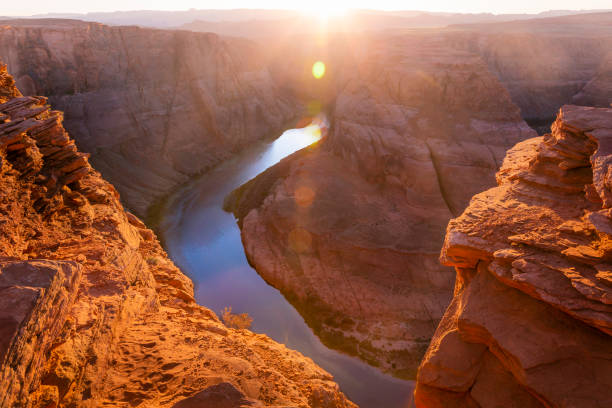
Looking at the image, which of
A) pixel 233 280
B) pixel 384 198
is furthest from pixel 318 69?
pixel 233 280

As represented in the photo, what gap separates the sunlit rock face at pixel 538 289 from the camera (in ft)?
19.2

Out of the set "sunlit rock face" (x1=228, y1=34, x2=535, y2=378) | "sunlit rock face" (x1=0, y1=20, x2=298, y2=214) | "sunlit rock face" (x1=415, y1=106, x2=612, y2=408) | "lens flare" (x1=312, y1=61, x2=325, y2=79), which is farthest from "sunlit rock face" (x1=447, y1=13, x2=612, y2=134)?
"sunlit rock face" (x1=415, y1=106, x2=612, y2=408)

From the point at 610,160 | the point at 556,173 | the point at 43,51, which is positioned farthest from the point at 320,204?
the point at 43,51

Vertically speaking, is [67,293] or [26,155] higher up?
[26,155]

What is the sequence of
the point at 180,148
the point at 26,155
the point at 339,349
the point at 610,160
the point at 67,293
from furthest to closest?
the point at 180,148 → the point at 339,349 → the point at 26,155 → the point at 610,160 → the point at 67,293

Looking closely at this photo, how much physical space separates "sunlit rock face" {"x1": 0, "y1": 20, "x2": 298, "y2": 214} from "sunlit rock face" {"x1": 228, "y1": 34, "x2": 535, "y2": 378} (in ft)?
29.4

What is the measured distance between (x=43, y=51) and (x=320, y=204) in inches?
1027

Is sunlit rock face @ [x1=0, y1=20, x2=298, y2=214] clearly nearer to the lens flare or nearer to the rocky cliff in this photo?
the lens flare

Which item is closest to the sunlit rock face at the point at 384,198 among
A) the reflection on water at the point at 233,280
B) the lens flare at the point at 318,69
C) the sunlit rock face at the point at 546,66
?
the reflection on water at the point at 233,280

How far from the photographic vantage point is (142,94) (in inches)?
1362

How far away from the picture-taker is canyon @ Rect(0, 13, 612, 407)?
19.0 ft

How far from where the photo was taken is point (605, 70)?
122 feet

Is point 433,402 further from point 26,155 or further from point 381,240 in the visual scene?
point 381,240

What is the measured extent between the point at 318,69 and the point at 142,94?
106 ft
